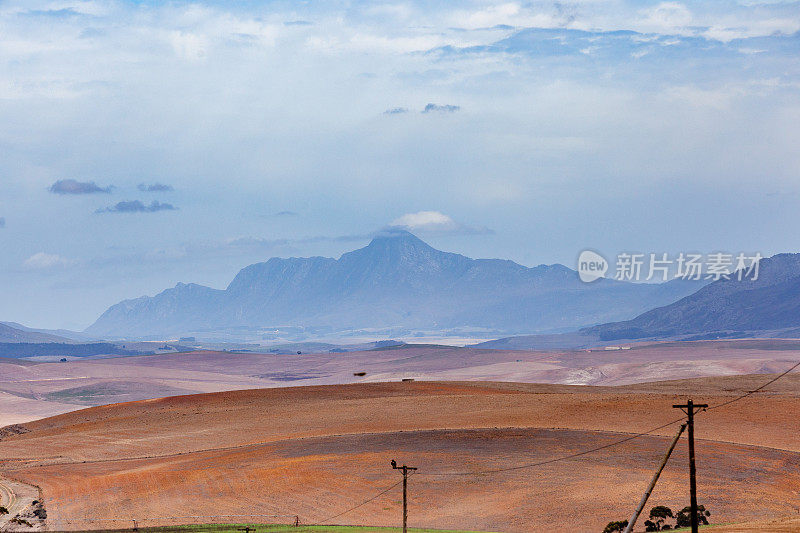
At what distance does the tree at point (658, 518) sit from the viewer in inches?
2093

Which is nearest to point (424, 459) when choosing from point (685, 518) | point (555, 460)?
point (555, 460)

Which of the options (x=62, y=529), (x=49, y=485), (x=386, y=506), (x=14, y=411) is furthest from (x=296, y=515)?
(x=14, y=411)

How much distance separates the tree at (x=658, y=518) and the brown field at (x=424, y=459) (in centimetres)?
293

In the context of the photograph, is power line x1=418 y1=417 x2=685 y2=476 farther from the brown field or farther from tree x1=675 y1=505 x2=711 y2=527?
tree x1=675 y1=505 x2=711 y2=527

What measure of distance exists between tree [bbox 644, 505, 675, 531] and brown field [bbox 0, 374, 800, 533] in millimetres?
2930

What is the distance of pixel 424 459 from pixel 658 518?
82.1 ft

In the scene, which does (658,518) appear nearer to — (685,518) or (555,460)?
(685,518)

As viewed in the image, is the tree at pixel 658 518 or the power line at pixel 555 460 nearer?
the tree at pixel 658 518

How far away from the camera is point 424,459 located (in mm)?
78000

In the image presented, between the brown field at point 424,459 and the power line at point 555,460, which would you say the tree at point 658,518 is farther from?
the power line at point 555,460

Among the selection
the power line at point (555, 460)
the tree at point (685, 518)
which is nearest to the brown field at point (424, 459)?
the power line at point (555, 460)

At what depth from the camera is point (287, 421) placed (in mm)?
103938

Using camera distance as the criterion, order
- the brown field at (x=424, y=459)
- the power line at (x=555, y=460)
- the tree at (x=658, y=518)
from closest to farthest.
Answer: the tree at (x=658, y=518)
the brown field at (x=424, y=459)
the power line at (x=555, y=460)

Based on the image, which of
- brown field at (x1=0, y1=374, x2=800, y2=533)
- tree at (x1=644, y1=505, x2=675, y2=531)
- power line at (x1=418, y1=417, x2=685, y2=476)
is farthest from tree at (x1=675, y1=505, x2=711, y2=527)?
power line at (x1=418, y1=417, x2=685, y2=476)
